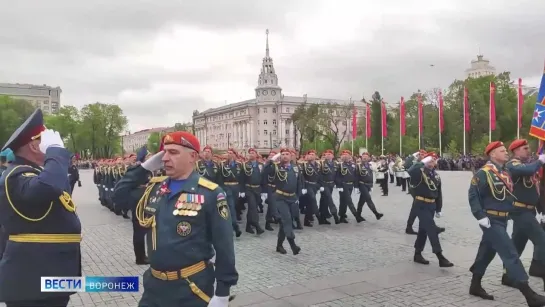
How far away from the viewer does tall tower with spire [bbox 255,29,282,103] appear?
435 feet

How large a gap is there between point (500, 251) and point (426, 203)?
225 centimetres

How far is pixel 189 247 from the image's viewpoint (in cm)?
317

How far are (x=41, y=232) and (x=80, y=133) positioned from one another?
89.2 metres

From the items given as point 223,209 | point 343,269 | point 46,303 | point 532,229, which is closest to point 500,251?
point 532,229

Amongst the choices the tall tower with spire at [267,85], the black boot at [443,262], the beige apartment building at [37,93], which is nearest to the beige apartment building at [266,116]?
the tall tower with spire at [267,85]

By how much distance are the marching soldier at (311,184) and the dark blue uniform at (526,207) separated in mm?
6423

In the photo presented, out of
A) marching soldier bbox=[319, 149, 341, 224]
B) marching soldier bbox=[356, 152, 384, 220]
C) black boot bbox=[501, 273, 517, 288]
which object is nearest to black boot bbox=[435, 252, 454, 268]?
black boot bbox=[501, 273, 517, 288]

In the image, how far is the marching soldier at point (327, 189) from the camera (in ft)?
41.7

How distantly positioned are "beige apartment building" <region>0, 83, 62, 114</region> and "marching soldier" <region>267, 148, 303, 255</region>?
460 feet

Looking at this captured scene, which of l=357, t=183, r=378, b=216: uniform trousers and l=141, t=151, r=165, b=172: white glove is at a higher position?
l=141, t=151, r=165, b=172: white glove

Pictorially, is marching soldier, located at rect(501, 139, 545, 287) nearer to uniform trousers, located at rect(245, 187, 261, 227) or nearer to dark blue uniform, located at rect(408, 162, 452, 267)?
dark blue uniform, located at rect(408, 162, 452, 267)

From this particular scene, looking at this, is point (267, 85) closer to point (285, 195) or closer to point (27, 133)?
point (285, 195)

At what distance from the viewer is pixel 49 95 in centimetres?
14550

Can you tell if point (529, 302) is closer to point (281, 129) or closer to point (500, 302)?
point (500, 302)
